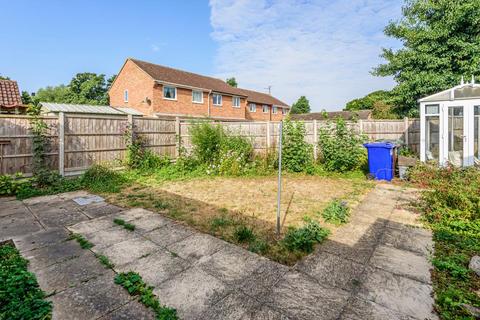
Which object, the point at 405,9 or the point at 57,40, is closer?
the point at 405,9

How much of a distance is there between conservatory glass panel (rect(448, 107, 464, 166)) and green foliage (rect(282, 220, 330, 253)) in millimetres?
6338

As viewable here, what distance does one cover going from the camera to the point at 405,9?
1331 centimetres

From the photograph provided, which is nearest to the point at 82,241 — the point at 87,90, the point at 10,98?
the point at 10,98

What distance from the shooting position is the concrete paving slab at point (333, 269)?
2.65 meters

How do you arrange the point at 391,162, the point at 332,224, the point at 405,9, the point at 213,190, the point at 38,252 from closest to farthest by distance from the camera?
the point at 38,252 < the point at 332,224 < the point at 213,190 < the point at 391,162 < the point at 405,9

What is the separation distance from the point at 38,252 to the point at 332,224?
4546 mm

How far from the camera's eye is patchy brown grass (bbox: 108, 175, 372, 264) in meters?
4.17

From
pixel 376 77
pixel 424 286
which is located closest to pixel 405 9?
pixel 376 77

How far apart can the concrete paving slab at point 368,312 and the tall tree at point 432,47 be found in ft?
45.8

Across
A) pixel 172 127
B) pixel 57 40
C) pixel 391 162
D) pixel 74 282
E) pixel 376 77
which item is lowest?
pixel 74 282

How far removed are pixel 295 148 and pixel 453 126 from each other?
16.1 ft

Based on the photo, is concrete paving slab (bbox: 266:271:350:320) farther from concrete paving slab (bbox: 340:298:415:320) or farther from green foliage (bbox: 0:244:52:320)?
green foliage (bbox: 0:244:52:320)

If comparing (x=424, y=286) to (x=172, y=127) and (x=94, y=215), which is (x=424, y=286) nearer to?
(x=94, y=215)

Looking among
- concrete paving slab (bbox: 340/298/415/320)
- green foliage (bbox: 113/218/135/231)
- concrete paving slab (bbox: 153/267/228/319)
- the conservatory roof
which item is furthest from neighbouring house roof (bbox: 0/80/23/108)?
the conservatory roof
